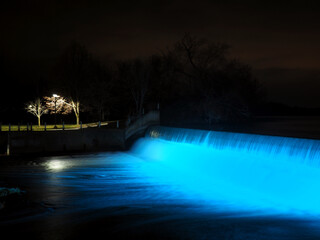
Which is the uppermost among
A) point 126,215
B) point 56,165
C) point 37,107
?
point 37,107

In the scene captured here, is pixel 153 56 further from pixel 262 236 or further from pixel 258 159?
pixel 262 236

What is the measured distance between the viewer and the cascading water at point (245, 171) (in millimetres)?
12055

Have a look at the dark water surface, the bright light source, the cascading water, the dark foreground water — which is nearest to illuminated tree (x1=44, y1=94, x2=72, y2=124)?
the bright light source

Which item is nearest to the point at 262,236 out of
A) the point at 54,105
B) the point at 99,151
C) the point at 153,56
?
the point at 99,151

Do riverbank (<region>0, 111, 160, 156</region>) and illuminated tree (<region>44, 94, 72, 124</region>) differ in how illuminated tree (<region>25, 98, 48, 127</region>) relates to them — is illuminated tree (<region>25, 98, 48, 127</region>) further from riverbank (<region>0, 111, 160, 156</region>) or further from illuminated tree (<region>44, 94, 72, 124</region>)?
riverbank (<region>0, 111, 160, 156</region>)

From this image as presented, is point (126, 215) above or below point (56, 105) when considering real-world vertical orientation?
below

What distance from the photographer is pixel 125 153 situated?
26.4 metres

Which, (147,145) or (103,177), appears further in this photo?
(147,145)

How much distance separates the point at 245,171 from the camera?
15.5 m

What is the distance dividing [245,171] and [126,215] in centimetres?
661

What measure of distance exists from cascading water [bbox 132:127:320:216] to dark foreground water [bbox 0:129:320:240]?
6 centimetres

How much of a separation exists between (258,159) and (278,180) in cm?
223

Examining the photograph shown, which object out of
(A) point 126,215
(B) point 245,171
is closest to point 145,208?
(A) point 126,215

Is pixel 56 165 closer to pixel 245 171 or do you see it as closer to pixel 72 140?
pixel 72 140
